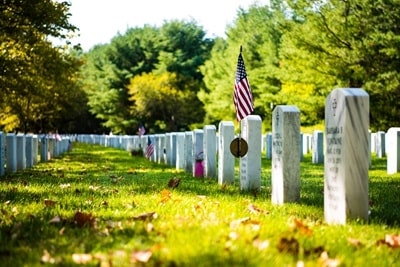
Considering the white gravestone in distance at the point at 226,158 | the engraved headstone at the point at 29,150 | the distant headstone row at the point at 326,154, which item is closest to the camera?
the distant headstone row at the point at 326,154

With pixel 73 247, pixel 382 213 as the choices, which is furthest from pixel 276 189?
pixel 73 247

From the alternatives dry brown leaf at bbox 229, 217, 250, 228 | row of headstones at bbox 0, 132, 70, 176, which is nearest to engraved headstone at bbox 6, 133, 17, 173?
row of headstones at bbox 0, 132, 70, 176

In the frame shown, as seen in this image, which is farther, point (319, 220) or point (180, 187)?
point (180, 187)

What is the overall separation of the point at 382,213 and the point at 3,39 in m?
17.8

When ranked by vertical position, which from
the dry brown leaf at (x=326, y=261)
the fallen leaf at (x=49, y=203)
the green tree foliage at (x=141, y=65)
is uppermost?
the green tree foliage at (x=141, y=65)

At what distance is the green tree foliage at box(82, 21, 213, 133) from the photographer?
2756 inches

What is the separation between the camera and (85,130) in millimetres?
88875

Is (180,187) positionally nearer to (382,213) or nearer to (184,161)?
(382,213)

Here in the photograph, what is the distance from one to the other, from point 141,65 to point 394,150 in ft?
201

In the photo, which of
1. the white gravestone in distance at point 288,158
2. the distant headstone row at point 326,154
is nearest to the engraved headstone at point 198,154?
the distant headstone row at point 326,154

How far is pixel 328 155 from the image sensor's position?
6.29 metres

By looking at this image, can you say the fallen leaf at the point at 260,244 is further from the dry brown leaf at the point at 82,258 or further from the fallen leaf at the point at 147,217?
the fallen leaf at the point at 147,217

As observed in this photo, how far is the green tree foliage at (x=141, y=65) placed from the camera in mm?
70000

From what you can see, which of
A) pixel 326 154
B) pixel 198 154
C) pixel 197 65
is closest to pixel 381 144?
pixel 198 154
